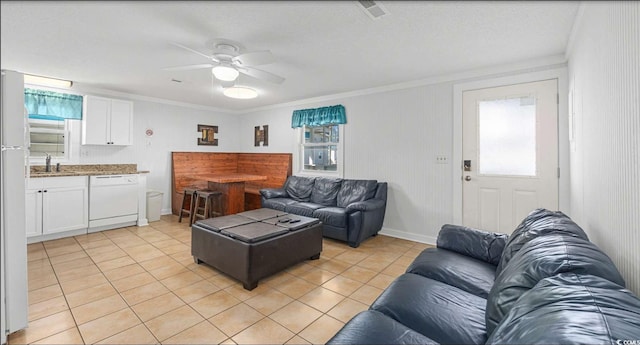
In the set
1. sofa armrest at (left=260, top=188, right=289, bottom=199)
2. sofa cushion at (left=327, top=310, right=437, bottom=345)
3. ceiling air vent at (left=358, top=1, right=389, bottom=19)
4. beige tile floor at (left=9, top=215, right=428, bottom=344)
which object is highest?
ceiling air vent at (left=358, top=1, right=389, bottom=19)

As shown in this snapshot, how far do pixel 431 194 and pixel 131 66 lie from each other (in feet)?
13.7

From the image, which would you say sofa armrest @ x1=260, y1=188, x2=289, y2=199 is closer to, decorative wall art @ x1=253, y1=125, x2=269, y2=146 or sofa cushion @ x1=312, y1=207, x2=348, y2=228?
sofa cushion @ x1=312, y1=207, x2=348, y2=228

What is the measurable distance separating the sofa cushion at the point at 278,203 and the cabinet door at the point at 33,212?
2.97 metres

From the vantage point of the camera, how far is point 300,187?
525 cm

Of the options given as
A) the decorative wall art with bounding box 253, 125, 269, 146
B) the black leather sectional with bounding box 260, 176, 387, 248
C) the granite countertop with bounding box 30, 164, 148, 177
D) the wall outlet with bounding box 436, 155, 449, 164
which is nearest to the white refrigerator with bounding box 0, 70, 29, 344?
the granite countertop with bounding box 30, 164, 148, 177

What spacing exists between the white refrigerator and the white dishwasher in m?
2.72

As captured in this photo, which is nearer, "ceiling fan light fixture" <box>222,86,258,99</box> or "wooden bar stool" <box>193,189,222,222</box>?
"ceiling fan light fixture" <box>222,86,258,99</box>

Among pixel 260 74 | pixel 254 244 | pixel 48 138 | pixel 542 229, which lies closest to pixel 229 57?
pixel 260 74

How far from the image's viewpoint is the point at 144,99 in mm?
5473

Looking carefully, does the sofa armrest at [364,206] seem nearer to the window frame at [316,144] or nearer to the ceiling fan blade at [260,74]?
the window frame at [316,144]

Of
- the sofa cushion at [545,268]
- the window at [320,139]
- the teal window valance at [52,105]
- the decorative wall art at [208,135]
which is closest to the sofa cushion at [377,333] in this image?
the sofa cushion at [545,268]

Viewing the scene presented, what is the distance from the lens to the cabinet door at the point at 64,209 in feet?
13.3

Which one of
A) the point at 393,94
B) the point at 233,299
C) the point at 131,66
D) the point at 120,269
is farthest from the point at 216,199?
the point at 393,94

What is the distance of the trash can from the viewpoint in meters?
5.24
